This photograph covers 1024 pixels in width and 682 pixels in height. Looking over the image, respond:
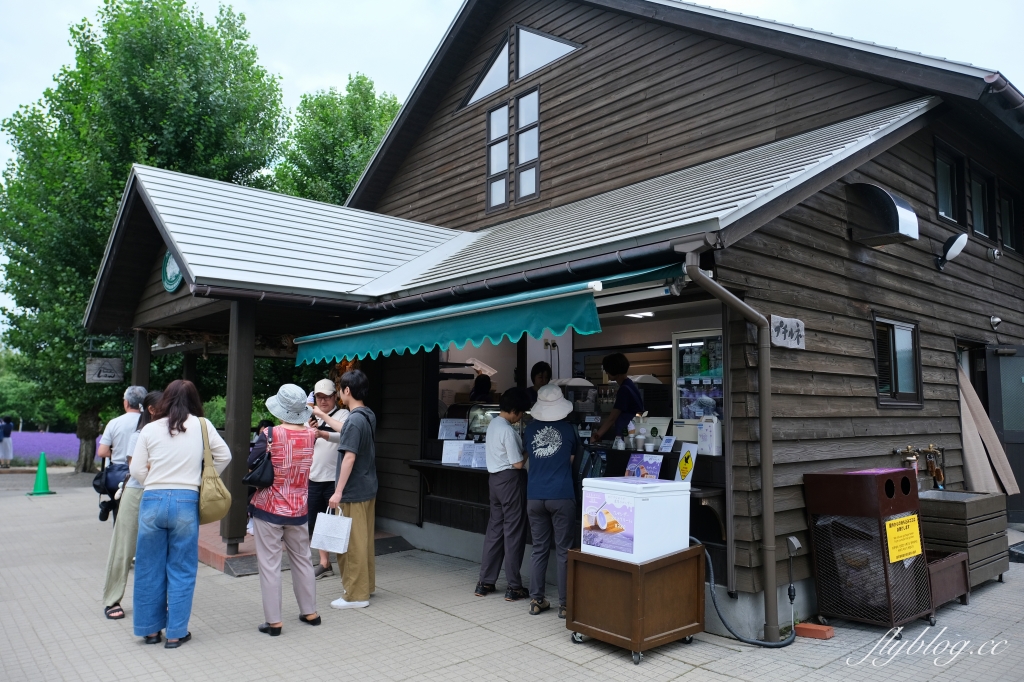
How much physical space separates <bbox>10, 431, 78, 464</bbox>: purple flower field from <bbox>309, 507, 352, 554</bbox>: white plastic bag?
1036 inches

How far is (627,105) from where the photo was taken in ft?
31.4

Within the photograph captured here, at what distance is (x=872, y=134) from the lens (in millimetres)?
6227

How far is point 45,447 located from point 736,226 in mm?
34746

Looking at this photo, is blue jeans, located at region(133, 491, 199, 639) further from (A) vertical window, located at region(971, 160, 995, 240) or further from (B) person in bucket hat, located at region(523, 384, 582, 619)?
(A) vertical window, located at region(971, 160, 995, 240)

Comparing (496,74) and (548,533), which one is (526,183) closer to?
(496,74)

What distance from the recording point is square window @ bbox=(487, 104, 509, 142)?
1121 centimetres

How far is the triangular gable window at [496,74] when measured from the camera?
11.4 metres

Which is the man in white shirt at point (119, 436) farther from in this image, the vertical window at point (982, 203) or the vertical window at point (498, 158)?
the vertical window at point (982, 203)

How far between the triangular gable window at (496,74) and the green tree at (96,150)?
28.6 feet

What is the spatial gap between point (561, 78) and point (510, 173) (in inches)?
61.3

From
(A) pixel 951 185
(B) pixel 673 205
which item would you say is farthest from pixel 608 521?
(A) pixel 951 185

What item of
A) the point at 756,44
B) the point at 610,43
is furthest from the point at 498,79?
the point at 756,44

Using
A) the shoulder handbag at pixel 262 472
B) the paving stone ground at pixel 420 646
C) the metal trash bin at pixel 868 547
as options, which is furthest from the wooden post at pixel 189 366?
the metal trash bin at pixel 868 547

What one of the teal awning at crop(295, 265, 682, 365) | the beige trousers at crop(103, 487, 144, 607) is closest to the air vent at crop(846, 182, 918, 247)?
the teal awning at crop(295, 265, 682, 365)
